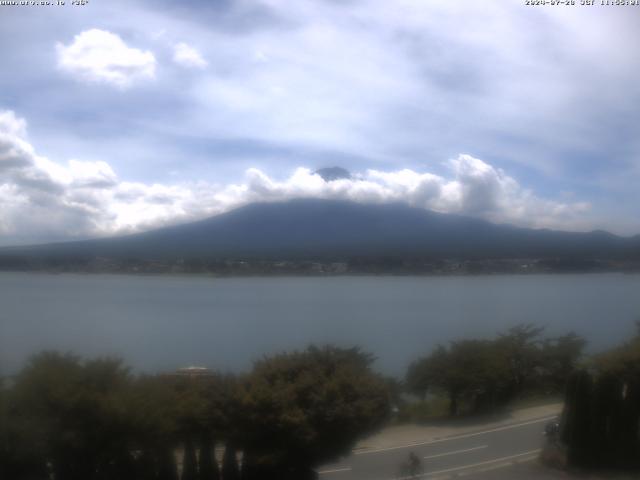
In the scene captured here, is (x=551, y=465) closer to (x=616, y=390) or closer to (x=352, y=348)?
(x=616, y=390)

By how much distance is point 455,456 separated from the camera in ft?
39.5

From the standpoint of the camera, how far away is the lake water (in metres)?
17.4

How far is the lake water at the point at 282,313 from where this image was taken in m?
17.4

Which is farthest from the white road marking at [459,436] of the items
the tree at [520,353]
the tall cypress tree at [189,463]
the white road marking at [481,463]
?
the tall cypress tree at [189,463]

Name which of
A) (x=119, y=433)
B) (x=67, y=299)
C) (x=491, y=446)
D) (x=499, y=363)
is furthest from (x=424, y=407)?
(x=67, y=299)

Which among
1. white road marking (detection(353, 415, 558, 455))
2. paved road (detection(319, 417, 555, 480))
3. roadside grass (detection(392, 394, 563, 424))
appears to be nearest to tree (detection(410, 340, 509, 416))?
roadside grass (detection(392, 394, 563, 424))

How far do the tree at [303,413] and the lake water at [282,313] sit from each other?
289 cm

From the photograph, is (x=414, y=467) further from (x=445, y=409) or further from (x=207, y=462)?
(x=445, y=409)

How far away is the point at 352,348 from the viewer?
43.3 feet

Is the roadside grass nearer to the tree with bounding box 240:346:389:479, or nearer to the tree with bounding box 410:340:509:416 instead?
the tree with bounding box 410:340:509:416

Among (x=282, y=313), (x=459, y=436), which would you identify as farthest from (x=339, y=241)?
(x=459, y=436)

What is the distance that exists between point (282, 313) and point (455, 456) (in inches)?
592

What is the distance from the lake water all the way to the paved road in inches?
127

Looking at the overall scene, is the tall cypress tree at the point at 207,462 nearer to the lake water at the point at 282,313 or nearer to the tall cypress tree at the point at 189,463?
the tall cypress tree at the point at 189,463
